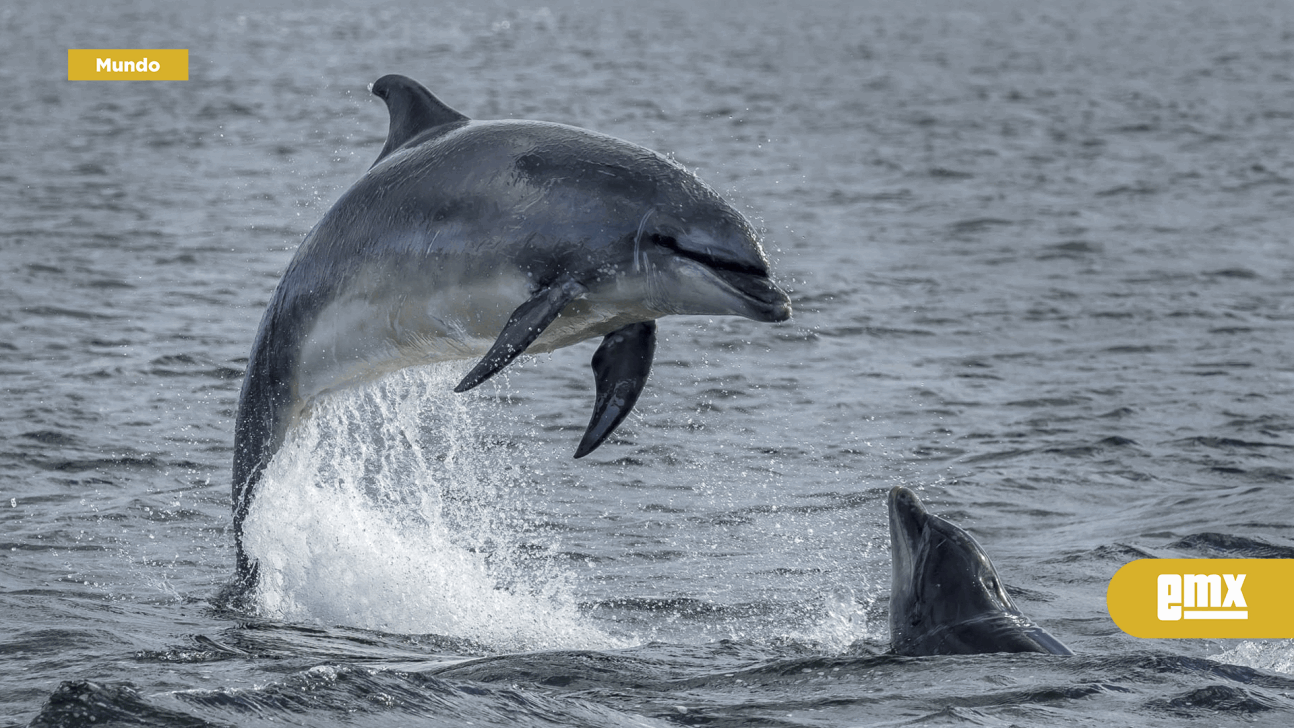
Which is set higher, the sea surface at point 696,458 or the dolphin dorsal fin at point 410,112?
the dolphin dorsal fin at point 410,112

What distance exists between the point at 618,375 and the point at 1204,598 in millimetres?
5666

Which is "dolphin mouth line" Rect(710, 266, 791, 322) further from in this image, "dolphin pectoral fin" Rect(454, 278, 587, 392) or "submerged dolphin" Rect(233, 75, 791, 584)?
"dolphin pectoral fin" Rect(454, 278, 587, 392)

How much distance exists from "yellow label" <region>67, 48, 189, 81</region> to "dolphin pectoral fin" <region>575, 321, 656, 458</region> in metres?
53.9

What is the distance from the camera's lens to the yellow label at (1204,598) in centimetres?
1159

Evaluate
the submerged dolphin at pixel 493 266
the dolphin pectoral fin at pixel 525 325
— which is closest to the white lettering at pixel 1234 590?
the submerged dolphin at pixel 493 266

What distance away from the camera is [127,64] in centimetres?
6594

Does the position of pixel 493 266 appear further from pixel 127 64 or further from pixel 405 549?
pixel 127 64

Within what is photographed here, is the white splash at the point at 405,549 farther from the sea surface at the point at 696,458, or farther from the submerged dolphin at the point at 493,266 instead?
the submerged dolphin at the point at 493,266

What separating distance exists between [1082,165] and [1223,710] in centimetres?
3015

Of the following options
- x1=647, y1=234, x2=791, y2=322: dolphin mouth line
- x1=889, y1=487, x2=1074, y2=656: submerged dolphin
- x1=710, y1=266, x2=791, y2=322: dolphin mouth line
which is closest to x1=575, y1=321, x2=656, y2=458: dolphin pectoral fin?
x1=647, y1=234, x2=791, y2=322: dolphin mouth line

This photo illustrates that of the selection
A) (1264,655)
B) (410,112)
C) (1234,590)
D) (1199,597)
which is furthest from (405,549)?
(1234,590)

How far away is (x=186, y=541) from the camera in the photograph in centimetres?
1344

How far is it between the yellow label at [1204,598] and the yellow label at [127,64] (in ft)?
171

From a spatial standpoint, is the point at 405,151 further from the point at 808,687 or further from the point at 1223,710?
the point at 1223,710
